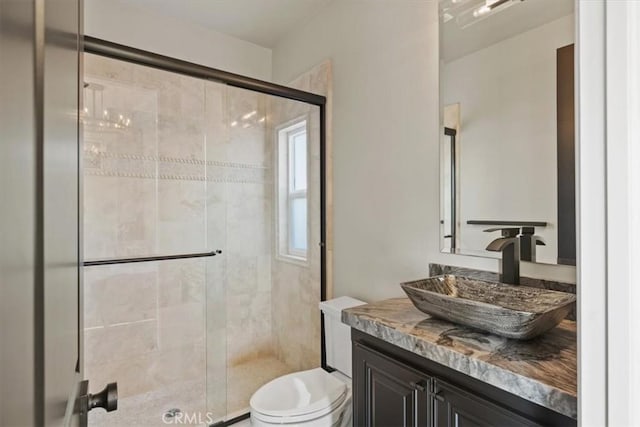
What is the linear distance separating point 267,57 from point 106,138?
1.44m

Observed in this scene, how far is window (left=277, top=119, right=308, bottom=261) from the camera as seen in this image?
8.16ft

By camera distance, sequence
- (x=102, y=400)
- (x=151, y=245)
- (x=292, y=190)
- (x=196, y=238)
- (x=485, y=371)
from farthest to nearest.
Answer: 1. (x=292, y=190)
2. (x=196, y=238)
3. (x=151, y=245)
4. (x=485, y=371)
5. (x=102, y=400)

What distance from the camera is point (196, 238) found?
248cm

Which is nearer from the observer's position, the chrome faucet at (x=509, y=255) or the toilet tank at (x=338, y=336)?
the chrome faucet at (x=509, y=255)

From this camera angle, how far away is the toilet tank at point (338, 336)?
1785mm

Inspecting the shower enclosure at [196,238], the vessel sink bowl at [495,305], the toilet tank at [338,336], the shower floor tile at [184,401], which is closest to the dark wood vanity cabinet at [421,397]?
the vessel sink bowl at [495,305]

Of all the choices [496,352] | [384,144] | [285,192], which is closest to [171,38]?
[285,192]

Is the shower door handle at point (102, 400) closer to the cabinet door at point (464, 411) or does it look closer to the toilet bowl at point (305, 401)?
the cabinet door at point (464, 411)

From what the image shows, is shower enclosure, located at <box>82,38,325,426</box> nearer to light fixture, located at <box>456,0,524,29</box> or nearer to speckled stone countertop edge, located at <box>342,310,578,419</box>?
light fixture, located at <box>456,0,524,29</box>

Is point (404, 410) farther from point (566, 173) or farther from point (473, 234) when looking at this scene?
point (566, 173)

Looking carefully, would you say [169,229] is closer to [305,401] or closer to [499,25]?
[305,401]

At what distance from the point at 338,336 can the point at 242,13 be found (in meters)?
2.22

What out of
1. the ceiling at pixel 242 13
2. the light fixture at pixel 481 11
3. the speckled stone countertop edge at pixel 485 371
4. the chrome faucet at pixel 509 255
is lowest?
the speckled stone countertop edge at pixel 485 371

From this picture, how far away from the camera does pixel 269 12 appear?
7.80 ft
